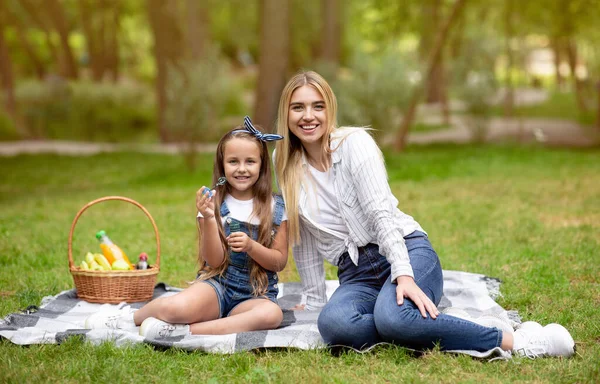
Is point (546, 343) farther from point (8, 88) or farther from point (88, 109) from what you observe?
point (88, 109)

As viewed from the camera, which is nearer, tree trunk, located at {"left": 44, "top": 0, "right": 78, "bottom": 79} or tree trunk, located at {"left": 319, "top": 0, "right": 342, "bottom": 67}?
tree trunk, located at {"left": 319, "top": 0, "right": 342, "bottom": 67}

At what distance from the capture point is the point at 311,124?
3.85 meters

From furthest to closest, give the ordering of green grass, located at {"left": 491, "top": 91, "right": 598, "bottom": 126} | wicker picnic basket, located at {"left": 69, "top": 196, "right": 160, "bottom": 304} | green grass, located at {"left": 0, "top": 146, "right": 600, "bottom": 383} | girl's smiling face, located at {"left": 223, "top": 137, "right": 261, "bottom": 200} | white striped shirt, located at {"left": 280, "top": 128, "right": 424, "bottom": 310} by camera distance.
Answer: green grass, located at {"left": 491, "top": 91, "right": 598, "bottom": 126}, wicker picnic basket, located at {"left": 69, "top": 196, "right": 160, "bottom": 304}, girl's smiling face, located at {"left": 223, "top": 137, "right": 261, "bottom": 200}, white striped shirt, located at {"left": 280, "top": 128, "right": 424, "bottom": 310}, green grass, located at {"left": 0, "top": 146, "right": 600, "bottom": 383}

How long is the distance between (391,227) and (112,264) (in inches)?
78.5

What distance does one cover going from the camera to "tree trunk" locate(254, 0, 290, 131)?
12938 millimetres

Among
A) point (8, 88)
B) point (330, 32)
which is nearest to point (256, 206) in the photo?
point (330, 32)

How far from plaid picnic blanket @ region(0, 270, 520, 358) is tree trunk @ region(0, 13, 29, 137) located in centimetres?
1437

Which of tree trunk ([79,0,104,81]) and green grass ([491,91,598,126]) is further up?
tree trunk ([79,0,104,81])

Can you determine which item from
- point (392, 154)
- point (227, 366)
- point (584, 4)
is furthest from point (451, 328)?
point (584, 4)

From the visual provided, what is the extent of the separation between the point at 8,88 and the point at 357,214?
17169 millimetres

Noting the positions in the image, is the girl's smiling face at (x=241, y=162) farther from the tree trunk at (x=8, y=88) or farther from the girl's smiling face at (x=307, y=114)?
the tree trunk at (x=8, y=88)

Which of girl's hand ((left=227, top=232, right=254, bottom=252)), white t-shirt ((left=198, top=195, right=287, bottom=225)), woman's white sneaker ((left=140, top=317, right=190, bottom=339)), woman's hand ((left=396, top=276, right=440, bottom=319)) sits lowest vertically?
woman's white sneaker ((left=140, top=317, right=190, bottom=339))

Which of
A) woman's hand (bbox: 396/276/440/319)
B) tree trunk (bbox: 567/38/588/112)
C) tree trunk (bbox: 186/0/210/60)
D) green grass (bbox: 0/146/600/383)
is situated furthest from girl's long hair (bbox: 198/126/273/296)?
tree trunk (bbox: 567/38/588/112)

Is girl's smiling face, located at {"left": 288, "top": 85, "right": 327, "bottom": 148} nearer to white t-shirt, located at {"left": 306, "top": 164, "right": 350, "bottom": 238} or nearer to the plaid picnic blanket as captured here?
white t-shirt, located at {"left": 306, "top": 164, "right": 350, "bottom": 238}
